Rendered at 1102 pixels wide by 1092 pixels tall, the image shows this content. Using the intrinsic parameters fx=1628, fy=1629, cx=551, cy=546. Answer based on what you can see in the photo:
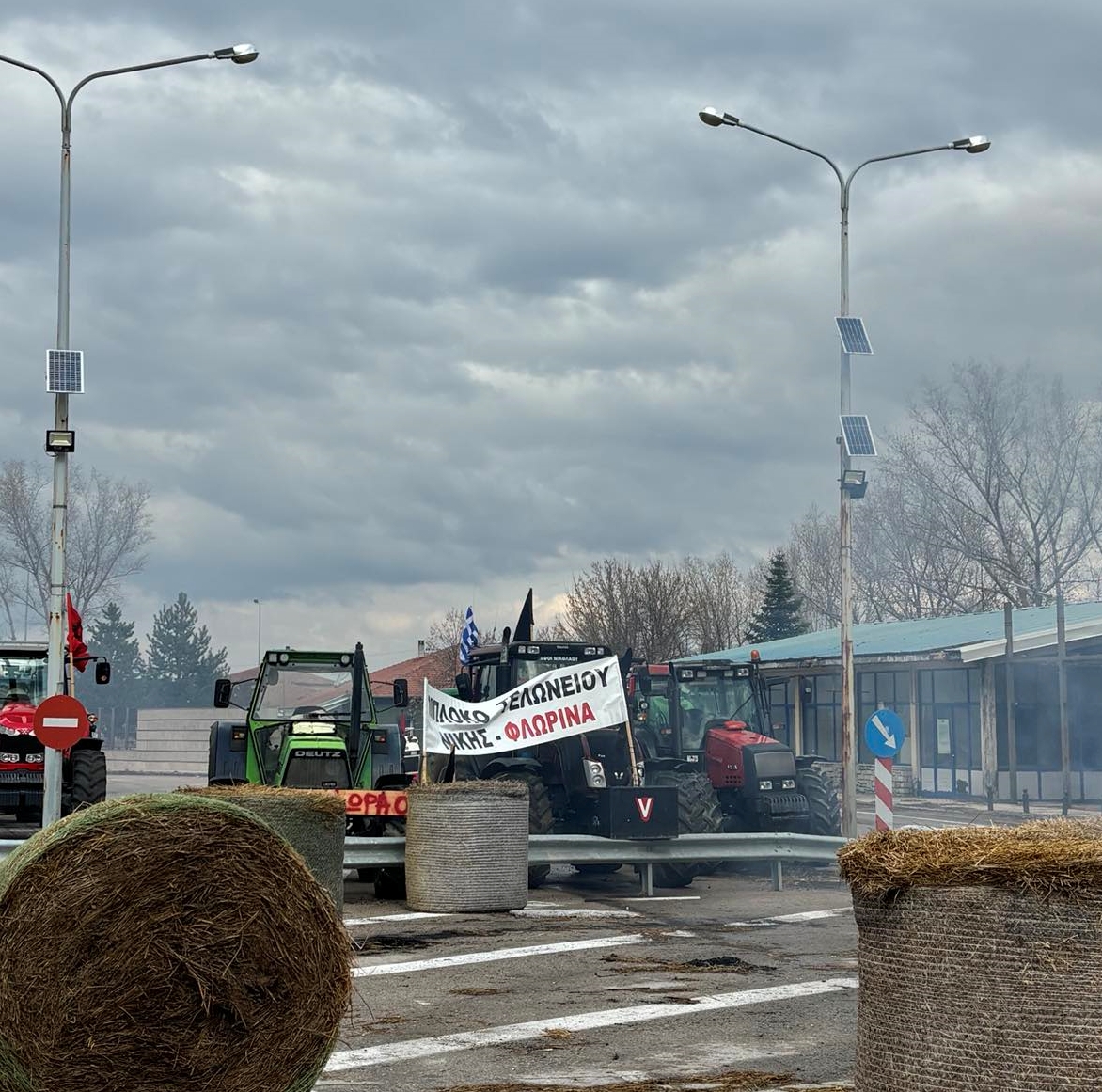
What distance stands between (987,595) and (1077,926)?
51.8m

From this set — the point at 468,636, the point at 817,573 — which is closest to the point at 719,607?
the point at 817,573

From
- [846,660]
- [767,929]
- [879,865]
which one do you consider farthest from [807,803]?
[879,865]

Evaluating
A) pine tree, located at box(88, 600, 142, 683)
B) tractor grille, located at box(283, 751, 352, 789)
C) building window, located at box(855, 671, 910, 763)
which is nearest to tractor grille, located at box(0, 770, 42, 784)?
tractor grille, located at box(283, 751, 352, 789)

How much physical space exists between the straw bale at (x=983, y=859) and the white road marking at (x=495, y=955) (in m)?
5.74

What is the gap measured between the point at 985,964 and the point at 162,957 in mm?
3113

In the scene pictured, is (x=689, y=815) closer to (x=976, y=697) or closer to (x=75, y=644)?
(x=75, y=644)

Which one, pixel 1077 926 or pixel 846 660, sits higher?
A: pixel 846 660

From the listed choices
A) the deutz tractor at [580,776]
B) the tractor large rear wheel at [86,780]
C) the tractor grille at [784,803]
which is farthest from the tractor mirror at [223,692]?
the tractor grille at [784,803]

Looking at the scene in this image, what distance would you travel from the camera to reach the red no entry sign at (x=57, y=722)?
1758 cm

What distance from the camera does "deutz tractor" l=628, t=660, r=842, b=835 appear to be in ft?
65.6

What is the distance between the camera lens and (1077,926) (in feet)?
18.5

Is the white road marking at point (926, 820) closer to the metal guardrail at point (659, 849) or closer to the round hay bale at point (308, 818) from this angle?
the metal guardrail at point (659, 849)

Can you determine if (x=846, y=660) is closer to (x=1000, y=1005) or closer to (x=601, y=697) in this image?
(x=601, y=697)

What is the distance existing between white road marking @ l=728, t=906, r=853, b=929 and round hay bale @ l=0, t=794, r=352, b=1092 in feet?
26.7
